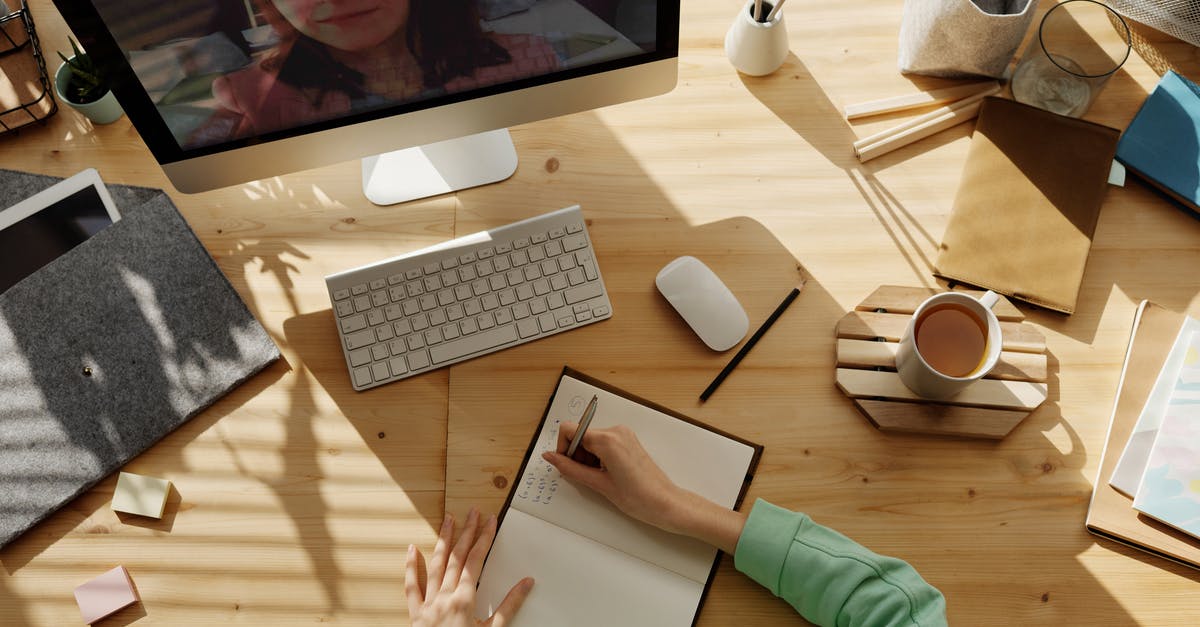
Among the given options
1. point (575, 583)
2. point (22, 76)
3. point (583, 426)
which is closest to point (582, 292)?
point (583, 426)

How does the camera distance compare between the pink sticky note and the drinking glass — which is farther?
the drinking glass

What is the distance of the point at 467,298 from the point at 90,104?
1.71 ft

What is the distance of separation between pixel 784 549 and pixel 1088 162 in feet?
1.91

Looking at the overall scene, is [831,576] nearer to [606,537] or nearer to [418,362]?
[606,537]

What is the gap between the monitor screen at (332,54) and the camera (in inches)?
25.6

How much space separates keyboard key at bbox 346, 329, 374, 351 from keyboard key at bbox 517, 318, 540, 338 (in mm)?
161

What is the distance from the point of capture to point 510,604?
734mm

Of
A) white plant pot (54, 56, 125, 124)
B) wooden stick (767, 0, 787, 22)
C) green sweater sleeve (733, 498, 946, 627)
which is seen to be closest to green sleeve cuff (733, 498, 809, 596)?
green sweater sleeve (733, 498, 946, 627)

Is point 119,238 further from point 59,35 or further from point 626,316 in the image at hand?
point 626,316

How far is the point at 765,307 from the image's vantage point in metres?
0.87

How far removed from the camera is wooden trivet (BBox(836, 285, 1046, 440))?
2.62 feet

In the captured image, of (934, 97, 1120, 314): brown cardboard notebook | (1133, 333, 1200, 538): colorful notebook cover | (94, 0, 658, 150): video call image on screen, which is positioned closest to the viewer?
(94, 0, 658, 150): video call image on screen

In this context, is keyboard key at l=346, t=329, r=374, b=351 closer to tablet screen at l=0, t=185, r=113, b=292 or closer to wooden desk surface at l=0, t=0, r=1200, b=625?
wooden desk surface at l=0, t=0, r=1200, b=625

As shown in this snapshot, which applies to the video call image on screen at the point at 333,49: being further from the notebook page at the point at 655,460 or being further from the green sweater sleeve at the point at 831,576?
the green sweater sleeve at the point at 831,576
